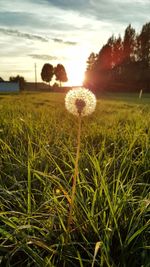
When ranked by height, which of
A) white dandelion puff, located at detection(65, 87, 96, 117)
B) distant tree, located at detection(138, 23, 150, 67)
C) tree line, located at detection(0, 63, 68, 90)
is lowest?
tree line, located at detection(0, 63, 68, 90)

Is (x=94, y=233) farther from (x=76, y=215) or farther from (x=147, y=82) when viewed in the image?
(x=147, y=82)

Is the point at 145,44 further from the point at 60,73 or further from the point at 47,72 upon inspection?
the point at 60,73

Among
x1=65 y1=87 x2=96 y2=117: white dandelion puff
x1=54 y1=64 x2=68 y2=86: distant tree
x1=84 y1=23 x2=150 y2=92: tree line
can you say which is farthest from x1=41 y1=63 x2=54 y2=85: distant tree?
x1=65 y1=87 x2=96 y2=117: white dandelion puff

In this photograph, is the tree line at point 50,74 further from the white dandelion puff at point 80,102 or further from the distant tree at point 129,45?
the white dandelion puff at point 80,102

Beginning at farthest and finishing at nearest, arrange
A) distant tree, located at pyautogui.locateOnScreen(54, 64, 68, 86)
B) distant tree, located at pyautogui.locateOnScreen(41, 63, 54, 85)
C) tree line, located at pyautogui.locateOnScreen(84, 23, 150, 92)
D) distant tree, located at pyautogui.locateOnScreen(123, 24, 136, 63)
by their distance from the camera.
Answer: distant tree, located at pyautogui.locateOnScreen(54, 64, 68, 86) < distant tree, located at pyautogui.locateOnScreen(41, 63, 54, 85) < distant tree, located at pyautogui.locateOnScreen(123, 24, 136, 63) < tree line, located at pyautogui.locateOnScreen(84, 23, 150, 92)

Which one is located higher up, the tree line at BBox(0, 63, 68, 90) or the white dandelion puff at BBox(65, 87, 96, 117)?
the white dandelion puff at BBox(65, 87, 96, 117)

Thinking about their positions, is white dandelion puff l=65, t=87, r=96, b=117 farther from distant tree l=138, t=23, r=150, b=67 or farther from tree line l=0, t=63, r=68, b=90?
tree line l=0, t=63, r=68, b=90

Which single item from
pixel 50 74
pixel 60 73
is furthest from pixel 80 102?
pixel 60 73

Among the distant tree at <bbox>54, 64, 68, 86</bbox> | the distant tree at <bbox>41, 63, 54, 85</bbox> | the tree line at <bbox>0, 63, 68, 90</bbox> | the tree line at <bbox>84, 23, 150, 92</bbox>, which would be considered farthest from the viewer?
the distant tree at <bbox>54, 64, 68, 86</bbox>
